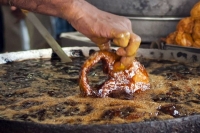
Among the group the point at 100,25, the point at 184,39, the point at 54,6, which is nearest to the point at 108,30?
the point at 100,25

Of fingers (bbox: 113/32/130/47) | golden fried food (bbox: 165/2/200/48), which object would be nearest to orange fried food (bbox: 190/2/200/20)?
golden fried food (bbox: 165/2/200/48)

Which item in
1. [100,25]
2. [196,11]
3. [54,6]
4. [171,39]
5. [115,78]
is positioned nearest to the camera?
[100,25]

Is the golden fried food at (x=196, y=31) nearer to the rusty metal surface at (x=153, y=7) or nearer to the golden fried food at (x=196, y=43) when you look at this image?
the golden fried food at (x=196, y=43)

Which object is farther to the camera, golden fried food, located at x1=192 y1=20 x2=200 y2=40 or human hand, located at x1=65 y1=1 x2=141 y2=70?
golden fried food, located at x1=192 y1=20 x2=200 y2=40

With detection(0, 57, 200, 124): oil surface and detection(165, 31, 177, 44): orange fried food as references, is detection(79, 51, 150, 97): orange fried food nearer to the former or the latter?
detection(0, 57, 200, 124): oil surface

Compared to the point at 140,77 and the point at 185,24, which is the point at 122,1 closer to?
the point at 185,24

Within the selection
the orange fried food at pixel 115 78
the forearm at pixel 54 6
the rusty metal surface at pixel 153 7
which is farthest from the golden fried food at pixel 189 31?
the forearm at pixel 54 6

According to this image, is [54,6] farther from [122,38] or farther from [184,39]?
[184,39]
